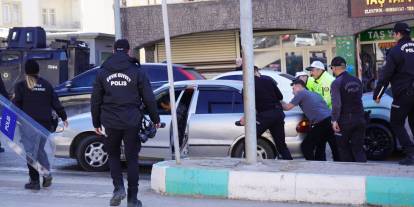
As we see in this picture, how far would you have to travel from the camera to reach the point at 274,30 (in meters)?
24.1

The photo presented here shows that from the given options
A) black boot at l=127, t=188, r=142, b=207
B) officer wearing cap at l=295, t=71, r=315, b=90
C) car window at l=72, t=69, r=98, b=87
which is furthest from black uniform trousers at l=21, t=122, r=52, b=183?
car window at l=72, t=69, r=98, b=87

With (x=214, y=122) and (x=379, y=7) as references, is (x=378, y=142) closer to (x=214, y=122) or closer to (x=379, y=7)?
(x=214, y=122)

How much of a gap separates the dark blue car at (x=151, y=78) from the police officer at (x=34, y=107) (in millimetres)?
5124

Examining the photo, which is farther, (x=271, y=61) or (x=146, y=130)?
(x=271, y=61)

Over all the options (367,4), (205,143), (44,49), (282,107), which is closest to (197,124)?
(205,143)

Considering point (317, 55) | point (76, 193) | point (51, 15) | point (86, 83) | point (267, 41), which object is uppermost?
point (51, 15)

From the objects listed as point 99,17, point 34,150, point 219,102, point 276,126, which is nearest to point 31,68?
point 34,150

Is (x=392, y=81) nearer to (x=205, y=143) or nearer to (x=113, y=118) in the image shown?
(x=205, y=143)

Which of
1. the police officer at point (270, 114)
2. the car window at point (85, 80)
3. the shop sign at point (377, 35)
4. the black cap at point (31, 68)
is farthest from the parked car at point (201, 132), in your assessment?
the shop sign at point (377, 35)

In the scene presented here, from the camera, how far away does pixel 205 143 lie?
10227 mm

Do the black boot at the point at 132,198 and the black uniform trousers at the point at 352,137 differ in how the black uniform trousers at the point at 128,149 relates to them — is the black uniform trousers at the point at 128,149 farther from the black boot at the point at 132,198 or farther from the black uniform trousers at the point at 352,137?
the black uniform trousers at the point at 352,137

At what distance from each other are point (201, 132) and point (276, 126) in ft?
3.82

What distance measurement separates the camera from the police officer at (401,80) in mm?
8859

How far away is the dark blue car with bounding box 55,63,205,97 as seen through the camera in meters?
14.3
